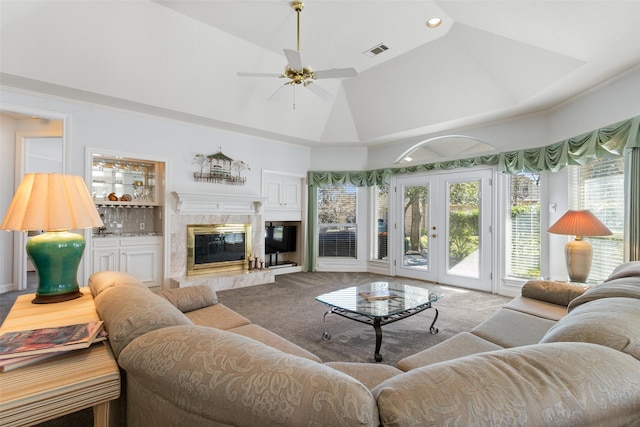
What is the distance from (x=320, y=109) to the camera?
5.21 metres

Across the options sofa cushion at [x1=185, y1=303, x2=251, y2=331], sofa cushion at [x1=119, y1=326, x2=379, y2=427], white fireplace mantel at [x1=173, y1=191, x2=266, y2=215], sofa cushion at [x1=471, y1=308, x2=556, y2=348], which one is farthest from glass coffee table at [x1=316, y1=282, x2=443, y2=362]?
white fireplace mantel at [x1=173, y1=191, x2=266, y2=215]

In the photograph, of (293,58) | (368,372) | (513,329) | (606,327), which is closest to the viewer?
(606,327)

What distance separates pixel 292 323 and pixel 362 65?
363 cm

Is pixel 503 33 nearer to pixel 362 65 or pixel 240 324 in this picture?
pixel 362 65

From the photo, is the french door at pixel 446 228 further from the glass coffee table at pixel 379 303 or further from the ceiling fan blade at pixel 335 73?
the ceiling fan blade at pixel 335 73

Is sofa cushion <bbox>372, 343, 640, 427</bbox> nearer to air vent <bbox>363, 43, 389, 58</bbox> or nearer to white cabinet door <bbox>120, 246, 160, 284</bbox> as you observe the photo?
air vent <bbox>363, 43, 389, 58</bbox>

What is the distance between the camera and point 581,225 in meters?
2.94

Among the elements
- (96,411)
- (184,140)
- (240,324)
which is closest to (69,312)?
(96,411)

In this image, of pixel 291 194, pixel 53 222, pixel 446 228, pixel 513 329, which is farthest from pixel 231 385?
pixel 291 194

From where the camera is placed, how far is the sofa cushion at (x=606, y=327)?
93 centimetres

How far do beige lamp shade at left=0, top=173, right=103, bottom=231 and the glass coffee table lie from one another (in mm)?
2007

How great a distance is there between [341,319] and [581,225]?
104 inches

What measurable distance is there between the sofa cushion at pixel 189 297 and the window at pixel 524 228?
4.32m

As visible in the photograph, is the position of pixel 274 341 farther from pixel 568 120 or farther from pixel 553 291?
pixel 568 120
